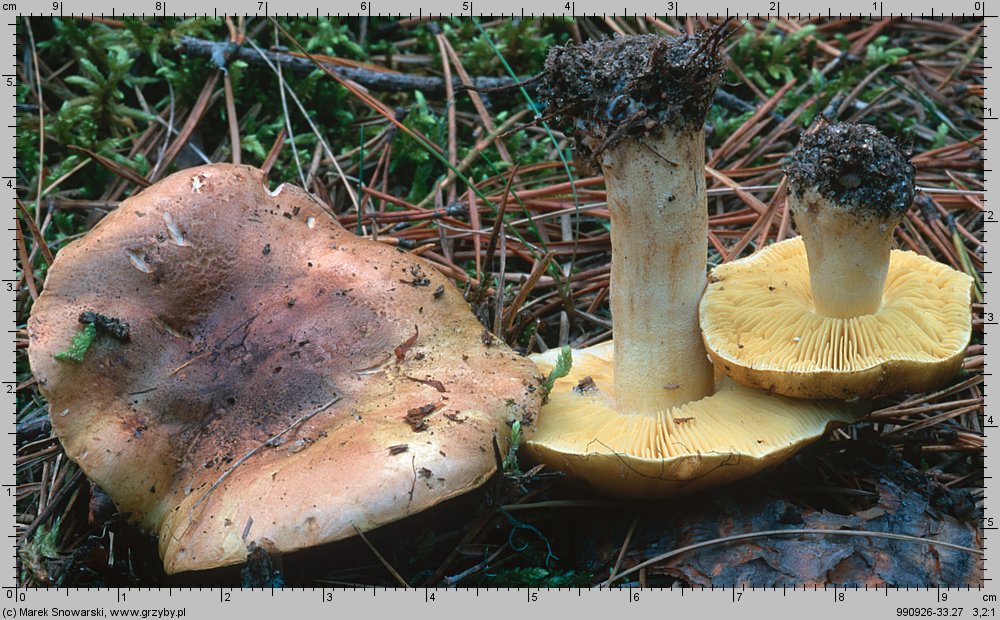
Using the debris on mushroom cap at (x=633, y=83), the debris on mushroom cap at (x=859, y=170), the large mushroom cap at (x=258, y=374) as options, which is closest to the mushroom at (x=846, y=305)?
the debris on mushroom cap at (x=859, y=170)

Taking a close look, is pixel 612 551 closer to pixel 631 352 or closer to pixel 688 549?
pixel 688 549

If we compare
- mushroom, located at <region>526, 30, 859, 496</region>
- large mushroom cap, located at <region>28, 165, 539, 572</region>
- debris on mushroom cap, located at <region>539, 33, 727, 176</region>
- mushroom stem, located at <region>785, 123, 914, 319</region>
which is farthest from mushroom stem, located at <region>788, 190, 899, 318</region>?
large mushroom cap, located at <region>28, 165, 539, 572</region>

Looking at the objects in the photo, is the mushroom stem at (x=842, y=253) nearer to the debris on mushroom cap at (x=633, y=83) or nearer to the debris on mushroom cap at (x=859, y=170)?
the debris on mushroom cap at (x=859, y=170)

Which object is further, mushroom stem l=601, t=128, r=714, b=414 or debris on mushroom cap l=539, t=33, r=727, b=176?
mushroom stem l=601, t=128, r=714, b=414

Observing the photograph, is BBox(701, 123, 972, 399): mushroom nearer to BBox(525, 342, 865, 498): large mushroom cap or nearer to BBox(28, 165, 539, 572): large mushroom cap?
BBox(525, 342, 865, 498): large mushroom cap

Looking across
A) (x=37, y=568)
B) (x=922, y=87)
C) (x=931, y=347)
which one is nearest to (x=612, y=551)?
(x=931, y=347)

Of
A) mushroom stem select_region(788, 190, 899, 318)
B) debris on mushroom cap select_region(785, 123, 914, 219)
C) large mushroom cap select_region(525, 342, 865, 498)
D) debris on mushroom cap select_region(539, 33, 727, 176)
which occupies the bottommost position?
large mushroom cap select_region(525, 342, 865, 498)
